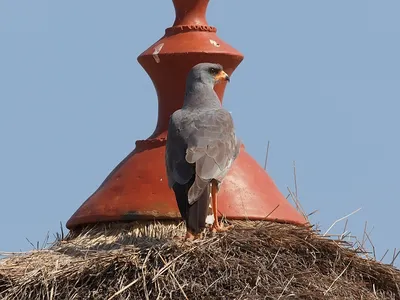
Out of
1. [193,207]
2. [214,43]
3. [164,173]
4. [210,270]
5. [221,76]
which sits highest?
[214,43]

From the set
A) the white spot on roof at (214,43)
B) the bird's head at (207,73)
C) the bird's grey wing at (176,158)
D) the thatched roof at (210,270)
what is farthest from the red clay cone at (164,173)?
the thatched roof at (210,270)

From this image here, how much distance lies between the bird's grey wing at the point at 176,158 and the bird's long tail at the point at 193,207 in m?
0.06

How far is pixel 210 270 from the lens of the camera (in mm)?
9570

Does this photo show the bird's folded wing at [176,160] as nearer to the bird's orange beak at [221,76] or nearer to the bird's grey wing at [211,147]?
the bird's grey wing at [211,147]

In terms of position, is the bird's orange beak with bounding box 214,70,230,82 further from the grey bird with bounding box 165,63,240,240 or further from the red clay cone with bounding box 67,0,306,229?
the red clay cone with bounding box 67,0,306,229

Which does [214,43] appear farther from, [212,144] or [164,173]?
[164,173]

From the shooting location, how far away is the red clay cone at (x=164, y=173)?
10766 millimetres

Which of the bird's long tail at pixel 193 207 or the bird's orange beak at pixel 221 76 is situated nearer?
the bird's long tail at pixel 193 207

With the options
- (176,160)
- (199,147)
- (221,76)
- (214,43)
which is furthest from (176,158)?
(214,43)

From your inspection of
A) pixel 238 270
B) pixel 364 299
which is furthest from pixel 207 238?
pixel 364 299

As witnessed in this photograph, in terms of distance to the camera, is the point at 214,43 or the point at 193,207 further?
the point at 214,43

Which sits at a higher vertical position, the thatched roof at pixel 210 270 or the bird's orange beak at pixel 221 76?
the bird's orange beak at pixel 221 76

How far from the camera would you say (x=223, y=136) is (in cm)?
1086

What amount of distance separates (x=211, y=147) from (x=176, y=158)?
0.29 metres
